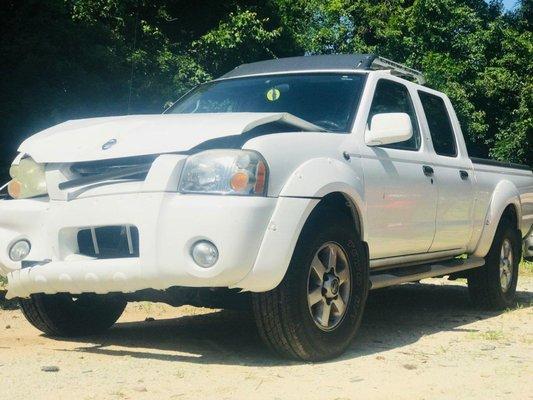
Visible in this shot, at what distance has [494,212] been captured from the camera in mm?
7602

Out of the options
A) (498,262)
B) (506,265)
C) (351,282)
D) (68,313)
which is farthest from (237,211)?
(506,265)

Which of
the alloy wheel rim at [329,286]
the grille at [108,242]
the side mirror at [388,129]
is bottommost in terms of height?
the alloy wheel rim at [329,286]

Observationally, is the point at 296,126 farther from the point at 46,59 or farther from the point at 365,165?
the point at 46,59

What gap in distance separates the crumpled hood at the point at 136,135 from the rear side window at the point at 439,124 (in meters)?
1.99

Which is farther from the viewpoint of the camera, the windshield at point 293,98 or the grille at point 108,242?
the windshield at point 293,98

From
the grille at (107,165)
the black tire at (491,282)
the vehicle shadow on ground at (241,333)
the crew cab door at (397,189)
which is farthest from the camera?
the black tire at (491,282)

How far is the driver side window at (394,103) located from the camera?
6207 mm

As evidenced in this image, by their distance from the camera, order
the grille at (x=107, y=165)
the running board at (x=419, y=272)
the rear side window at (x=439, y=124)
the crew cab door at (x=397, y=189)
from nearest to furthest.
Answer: the grille at (x=107, y=165) → the crew cab door at (x=397, y=189) → the running board at (x=419, y=272) → the rear side window at (x=439, y=124)

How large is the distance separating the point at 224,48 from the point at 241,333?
1833cm

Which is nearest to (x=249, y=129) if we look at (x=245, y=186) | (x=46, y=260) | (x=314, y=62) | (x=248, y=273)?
(x=245, y=186)

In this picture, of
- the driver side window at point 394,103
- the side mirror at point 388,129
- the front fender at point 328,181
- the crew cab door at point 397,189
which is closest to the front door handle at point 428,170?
the crew cab door at point 397,189

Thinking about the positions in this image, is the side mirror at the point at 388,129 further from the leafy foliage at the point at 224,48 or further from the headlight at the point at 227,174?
the leafy foliage at the point at 224,48

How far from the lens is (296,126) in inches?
207

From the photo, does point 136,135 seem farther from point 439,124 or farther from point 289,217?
point 439,124
